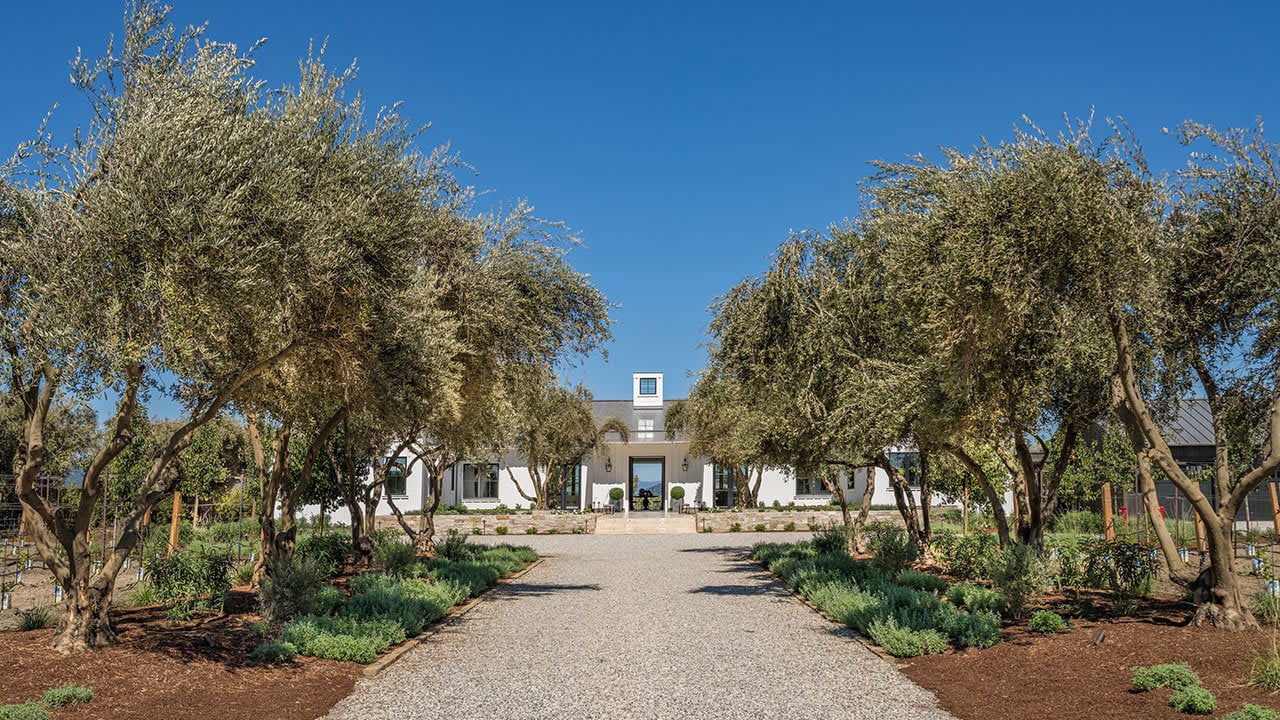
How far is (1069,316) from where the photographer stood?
8.64 meters

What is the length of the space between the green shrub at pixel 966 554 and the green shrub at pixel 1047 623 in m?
4.05

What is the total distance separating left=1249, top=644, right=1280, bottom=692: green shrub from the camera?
673cm

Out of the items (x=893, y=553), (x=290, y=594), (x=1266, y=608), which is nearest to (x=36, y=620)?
(x=290, y=594)

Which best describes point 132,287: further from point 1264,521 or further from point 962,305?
point 1264,521

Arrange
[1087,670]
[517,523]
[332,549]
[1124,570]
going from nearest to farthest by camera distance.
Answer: [1087,670] < [1124,570] < [332,549] < [517,523]

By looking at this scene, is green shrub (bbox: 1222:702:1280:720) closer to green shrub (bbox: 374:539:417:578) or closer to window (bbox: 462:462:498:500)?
green shrub (bbox: 374:539:417:578)

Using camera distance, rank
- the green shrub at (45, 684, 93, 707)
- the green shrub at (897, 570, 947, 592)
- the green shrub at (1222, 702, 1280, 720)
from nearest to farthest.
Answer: the green shrub at (1222, 702, 1280, 720)
the green shrub at (45, 684, 93, 707)
the green shrub at (897, 570, 947, 592)

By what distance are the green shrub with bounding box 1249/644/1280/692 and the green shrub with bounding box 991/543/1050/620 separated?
3280 mm

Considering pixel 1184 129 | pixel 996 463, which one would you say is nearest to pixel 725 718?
pixel 1184 129

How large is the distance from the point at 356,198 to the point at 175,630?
489 centimetres

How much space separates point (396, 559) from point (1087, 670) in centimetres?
1013

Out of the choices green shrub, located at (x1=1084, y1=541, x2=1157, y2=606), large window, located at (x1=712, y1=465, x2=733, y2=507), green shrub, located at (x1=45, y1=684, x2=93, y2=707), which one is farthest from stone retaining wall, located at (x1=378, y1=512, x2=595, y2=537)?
green shrub, located at (x1=45, y1=684, x2=93, y2=707)

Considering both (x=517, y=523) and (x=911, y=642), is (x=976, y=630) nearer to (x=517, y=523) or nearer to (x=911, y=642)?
(x=911, y=642)

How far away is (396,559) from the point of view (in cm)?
1491
